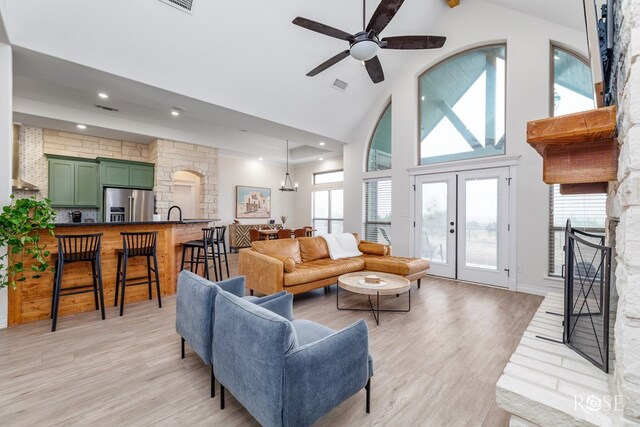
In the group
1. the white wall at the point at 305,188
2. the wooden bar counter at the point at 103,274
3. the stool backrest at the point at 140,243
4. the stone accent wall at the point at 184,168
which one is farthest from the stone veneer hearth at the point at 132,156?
the white wall at the point at 305,188

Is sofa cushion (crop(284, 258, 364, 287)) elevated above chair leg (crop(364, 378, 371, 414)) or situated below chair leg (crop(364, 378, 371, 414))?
above

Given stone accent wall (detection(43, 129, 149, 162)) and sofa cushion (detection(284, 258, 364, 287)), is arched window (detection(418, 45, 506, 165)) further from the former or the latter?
stone accent wall (detection(43, 129, 149, 162))

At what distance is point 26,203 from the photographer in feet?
8.73

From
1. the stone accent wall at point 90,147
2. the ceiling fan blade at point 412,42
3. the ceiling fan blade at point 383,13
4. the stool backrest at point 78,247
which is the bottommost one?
the stool backrest at point 78,247

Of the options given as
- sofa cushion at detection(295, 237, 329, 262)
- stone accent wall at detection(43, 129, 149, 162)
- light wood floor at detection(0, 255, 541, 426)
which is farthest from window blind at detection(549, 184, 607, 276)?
stone accent wall at detection(43, 129, 149, 162)

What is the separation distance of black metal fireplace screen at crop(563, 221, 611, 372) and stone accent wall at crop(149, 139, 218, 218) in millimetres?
7039

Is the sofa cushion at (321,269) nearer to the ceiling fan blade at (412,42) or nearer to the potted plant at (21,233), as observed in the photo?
the potted plant at (21,233)

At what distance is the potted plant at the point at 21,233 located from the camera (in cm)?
261

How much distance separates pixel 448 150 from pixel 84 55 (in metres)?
5.58

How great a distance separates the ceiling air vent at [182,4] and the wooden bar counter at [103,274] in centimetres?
268

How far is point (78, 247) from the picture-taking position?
3367 millimetres

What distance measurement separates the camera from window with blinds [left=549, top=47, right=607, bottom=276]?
3893 mm

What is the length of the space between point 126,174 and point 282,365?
21.9 ft

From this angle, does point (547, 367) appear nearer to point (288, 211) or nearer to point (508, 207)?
point (508, 207)
